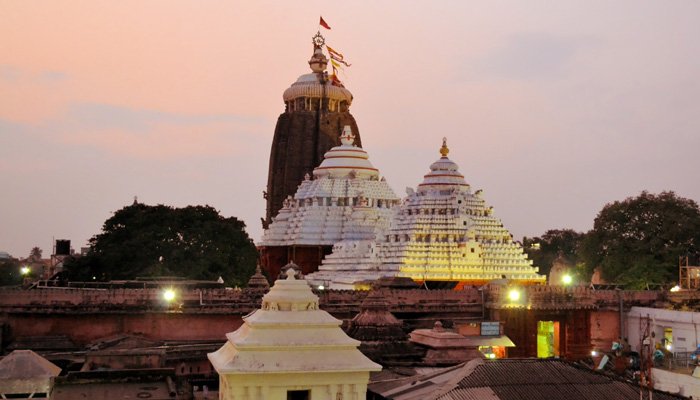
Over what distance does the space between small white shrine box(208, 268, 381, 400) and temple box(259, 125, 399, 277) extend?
4492cm

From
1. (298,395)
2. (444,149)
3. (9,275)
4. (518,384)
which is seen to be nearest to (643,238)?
(444,149)

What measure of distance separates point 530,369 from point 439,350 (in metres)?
7.87

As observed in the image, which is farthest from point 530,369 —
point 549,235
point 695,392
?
point 549,235

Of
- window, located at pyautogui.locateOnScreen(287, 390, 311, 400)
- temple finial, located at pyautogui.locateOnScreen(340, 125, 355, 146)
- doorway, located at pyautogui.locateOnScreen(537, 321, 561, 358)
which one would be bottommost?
doorway, located at pyautogui.locateOnScreen(537, 321, 561, 358)

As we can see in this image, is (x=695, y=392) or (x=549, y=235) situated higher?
(x=549, y=235)

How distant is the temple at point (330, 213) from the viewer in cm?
6725

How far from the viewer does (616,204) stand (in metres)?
68.9

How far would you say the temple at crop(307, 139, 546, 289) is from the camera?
55188 mm

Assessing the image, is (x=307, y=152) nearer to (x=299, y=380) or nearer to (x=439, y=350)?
(x=439, y=350)

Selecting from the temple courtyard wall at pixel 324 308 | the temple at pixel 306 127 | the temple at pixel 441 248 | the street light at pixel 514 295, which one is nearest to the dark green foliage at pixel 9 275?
the temple at pixel 306 127

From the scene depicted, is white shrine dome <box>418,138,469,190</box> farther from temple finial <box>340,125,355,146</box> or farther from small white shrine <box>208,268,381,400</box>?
small white shrine <box>208,268,381,400</box>

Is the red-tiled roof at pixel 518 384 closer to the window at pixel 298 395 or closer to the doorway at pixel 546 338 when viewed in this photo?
the window at pixel 298 395

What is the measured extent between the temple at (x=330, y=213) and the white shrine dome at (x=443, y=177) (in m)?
6.53

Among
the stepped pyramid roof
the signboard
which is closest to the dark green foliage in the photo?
the stepped pyramid roof
